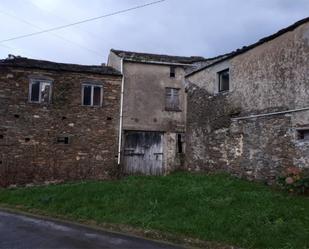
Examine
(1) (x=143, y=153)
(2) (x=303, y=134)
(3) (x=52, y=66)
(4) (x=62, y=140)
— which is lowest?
(1) (x=143, y=153)

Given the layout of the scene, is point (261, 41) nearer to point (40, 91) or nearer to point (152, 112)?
point (152, 112)

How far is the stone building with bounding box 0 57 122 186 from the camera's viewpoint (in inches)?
745

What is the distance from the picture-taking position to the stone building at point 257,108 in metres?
13.0

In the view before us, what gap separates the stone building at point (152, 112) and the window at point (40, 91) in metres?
3.70

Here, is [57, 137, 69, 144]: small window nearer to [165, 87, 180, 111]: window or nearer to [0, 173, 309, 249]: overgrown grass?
[0, 173, 309, 249]: overgrown grass

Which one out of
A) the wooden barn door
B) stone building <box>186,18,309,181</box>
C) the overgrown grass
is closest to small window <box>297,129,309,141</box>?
stone building <box>186,18,309,181</box>

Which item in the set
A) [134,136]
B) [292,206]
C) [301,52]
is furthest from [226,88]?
[292,206]

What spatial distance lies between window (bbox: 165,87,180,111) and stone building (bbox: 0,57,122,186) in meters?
2.66

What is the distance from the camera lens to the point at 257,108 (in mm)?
14805

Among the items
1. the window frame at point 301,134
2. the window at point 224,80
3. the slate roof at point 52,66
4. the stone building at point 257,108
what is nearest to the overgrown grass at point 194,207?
the stone building at point 257,108

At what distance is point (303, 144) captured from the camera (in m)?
12.7

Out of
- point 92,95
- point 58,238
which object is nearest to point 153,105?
point 92,95

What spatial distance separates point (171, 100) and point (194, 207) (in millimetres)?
11744

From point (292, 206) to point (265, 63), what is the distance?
20.0 ft
